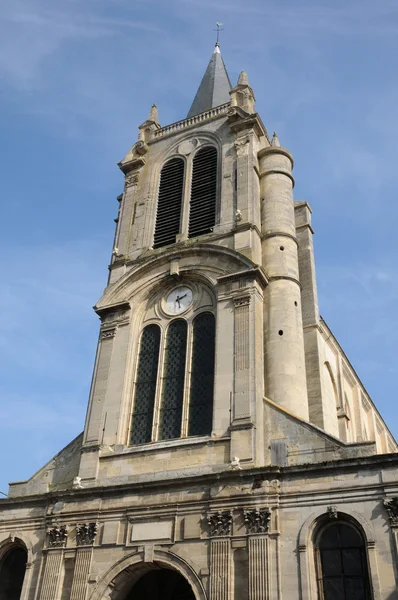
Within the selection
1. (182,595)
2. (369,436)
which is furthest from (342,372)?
(182,595)

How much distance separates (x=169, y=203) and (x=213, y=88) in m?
8.75

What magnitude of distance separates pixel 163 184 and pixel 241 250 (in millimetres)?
6378

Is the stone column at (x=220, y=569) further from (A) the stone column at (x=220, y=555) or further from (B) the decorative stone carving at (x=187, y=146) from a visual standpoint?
(B) the decorative stone carving at (x=187, y=146)

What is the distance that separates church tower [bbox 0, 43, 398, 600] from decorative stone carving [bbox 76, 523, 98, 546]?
4 centimetres

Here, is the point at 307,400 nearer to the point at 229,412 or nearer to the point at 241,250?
the point at 229,412

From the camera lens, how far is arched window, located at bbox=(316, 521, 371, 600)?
1478 cm

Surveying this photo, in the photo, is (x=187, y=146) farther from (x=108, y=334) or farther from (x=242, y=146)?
(x=108, y=334)

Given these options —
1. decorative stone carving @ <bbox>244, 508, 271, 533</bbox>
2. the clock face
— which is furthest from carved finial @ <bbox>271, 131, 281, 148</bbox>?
decorative stone carving @ <bbox>244, 508, 271, 533</bbox>

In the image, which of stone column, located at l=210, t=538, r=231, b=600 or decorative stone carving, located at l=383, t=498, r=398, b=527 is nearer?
decorative stone carving, located at l=383, t=498, r=398, b=527

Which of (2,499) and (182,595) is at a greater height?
(2,499)

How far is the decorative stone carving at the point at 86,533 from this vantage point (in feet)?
58.1

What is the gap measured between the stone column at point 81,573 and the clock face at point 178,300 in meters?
8.06

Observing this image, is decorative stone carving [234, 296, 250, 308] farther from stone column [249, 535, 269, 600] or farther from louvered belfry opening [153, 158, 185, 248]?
stone column [249, 535, 269, 600]

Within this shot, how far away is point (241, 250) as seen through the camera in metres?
21.6
